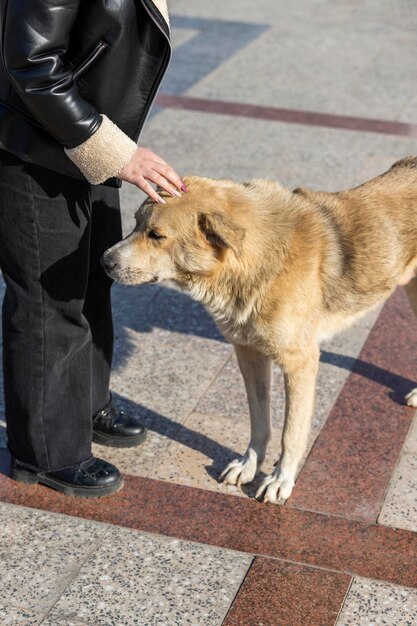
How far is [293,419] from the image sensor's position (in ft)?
13.3

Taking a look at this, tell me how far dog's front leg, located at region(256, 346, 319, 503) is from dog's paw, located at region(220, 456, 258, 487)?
9cm

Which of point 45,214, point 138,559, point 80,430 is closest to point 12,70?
point 45,214

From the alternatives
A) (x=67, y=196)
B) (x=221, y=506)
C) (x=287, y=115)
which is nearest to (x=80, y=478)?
(x=221, y=506)

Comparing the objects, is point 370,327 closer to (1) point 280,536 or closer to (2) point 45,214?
(1) point 280,536

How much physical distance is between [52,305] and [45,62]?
1001 mm

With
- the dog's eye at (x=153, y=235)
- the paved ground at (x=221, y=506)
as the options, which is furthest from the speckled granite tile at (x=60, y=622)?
the dog's eye at (x=153, y=235)

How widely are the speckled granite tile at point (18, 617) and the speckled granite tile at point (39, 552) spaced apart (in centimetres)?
2

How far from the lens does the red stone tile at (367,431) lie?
4.16 meters

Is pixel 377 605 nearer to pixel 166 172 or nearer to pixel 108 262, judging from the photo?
pixel 108 262

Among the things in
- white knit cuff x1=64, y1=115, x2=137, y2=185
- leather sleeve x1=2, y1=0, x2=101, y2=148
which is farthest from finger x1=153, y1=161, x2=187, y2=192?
leather sleeve x1=2, y1=0, x2=101, y2=148

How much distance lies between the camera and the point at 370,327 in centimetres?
552

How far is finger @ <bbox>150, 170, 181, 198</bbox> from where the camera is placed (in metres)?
3.60

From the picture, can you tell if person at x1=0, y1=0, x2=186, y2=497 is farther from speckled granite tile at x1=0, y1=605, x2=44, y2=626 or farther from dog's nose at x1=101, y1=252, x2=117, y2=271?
speckled granite tile at x1=0, y1=605, x2=44, y2=626

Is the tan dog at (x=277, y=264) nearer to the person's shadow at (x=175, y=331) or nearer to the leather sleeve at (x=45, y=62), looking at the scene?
the person's shadow at (x=175, y=331)
